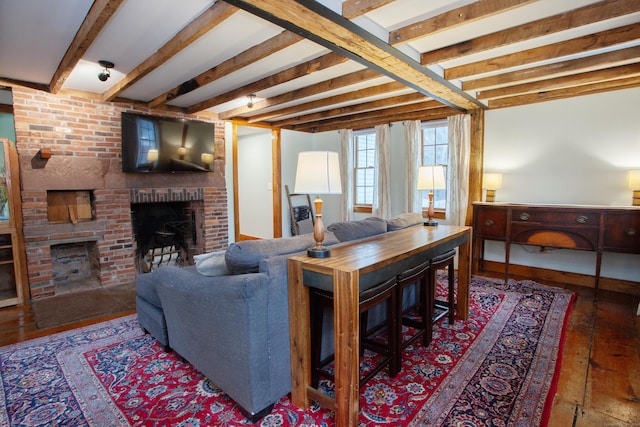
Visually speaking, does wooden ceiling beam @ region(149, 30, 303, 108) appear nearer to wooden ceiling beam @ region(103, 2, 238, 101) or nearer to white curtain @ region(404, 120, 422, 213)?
wooden ceiling beam @ region(103, 2, 238, 101)

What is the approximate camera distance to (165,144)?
14.0 feet

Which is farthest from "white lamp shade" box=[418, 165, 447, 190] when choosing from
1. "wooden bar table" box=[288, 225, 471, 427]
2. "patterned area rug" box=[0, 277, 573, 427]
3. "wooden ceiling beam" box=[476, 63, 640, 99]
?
"wooden ceiling beam" box=[476, 63, 640, 99]

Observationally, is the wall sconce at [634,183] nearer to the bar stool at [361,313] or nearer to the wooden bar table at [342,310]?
the wooden bar table at [342,310]

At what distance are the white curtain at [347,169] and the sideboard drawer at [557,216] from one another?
2.81 metres

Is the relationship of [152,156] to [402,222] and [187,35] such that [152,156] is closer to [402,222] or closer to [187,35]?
[187,35]

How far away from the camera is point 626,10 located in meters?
1.93

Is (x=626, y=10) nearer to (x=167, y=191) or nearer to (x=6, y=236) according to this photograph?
(x=167, y=191)

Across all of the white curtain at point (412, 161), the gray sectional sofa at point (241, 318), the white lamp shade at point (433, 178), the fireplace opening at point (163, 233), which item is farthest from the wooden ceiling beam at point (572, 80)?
the fireplace opening at point (163, 233)

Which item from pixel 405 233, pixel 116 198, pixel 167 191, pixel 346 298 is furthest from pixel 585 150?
pixel 116 198

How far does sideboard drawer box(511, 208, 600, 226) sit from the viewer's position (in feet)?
11.0

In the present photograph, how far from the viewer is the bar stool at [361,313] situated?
5.96ft

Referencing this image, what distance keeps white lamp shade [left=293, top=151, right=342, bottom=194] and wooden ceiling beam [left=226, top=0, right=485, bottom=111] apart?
0.74 metres

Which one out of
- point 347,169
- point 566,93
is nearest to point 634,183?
point 566,93

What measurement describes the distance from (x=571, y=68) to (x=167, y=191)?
4690 millimetres
